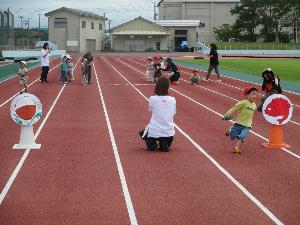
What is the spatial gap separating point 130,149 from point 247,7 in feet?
323

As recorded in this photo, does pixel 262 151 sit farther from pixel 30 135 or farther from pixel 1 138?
pixel 1 138

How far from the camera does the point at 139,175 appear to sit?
10.0 meters

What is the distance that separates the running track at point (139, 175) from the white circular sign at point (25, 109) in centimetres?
60

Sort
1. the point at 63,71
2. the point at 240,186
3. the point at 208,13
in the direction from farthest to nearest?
1. the point at 208,13
2. the point at 63,71
3. the point at 240,186

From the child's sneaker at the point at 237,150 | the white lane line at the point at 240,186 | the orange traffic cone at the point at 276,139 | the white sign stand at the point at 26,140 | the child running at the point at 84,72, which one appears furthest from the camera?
the child running at the point at 84,72

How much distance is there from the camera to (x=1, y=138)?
1372 cm

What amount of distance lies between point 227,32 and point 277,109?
322 feet

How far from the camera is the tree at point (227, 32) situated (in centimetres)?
10956

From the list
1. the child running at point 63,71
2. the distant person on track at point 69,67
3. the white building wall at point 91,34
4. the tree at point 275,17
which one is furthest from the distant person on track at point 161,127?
the tree at point 275,17

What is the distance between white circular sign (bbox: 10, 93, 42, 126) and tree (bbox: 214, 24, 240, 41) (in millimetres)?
98831

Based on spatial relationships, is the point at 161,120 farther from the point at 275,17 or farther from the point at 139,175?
the point at 275,17

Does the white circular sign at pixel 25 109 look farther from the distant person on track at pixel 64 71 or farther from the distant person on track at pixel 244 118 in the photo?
the distant person on track at pixel 64 71

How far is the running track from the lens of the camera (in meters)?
7.86

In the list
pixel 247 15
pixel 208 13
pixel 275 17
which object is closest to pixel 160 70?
pixel 275 17
